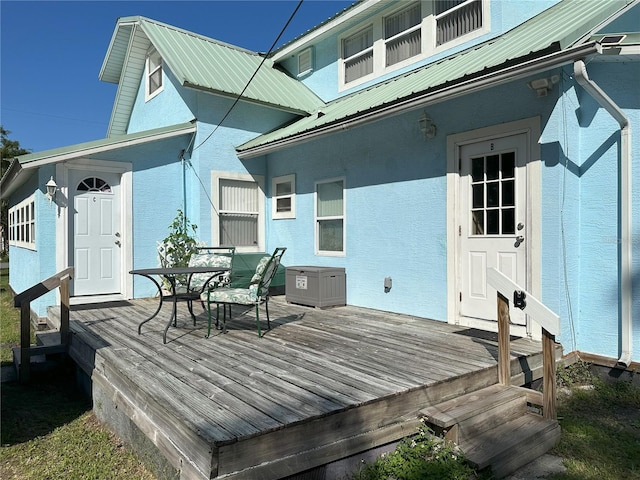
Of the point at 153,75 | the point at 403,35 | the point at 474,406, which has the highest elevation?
the point at 153,75

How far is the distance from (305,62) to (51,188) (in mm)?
5504

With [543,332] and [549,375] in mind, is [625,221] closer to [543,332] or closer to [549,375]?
[543,332]

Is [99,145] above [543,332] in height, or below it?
above

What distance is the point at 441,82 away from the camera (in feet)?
16.1

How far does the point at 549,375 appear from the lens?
129 inches

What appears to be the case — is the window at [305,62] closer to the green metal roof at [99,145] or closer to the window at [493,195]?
the green metal roof at [99,145]

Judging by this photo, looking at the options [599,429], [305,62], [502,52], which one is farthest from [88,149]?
[599,429]

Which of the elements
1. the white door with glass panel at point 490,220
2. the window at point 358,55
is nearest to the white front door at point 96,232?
the window at point 358,55

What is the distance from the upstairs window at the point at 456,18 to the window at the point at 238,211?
4.10m

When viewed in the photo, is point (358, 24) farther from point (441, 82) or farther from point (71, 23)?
point (71, 23)

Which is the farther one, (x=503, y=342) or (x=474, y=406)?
(x=503, y=342)

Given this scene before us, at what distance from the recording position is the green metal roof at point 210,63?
313 inches

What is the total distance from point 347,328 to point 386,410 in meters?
2.36

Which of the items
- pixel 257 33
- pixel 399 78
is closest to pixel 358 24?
pixel 399 78
